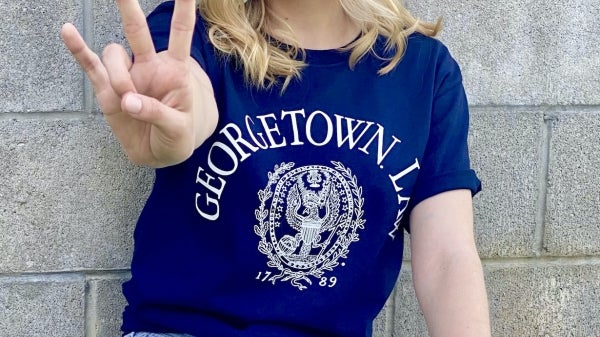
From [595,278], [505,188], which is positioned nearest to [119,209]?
[505,188]

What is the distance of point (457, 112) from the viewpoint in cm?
172

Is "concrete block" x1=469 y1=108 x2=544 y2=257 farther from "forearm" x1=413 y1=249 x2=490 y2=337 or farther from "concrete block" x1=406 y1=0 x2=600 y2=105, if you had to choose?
"forearm" x1=413 y1=249 x2=490 y2=337

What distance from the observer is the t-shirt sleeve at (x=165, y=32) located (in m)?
1.52

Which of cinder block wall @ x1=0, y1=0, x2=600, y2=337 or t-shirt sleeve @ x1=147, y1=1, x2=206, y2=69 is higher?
t-shirt sleeve @ x1=147, y1=1, x2=206, y2=69

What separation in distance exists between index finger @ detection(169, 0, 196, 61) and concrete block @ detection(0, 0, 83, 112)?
0.76 metres

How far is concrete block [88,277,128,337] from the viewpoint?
2.00 m

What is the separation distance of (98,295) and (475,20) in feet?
3.87

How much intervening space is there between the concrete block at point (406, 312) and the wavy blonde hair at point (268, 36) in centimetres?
68

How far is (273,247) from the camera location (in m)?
1.62

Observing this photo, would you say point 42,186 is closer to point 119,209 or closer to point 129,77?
point 119,209

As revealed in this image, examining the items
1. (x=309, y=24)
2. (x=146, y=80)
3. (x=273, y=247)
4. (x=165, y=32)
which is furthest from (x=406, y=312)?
(x=146, y=80)

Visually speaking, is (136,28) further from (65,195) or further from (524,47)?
(524,47)

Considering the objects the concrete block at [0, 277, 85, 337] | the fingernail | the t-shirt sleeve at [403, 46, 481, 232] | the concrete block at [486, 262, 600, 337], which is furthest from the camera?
the concrete block at [486, 262, 600, 337]

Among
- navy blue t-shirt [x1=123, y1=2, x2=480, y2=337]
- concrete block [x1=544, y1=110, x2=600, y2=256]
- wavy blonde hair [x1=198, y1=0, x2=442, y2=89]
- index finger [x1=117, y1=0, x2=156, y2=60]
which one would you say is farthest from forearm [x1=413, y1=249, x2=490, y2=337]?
index finger [x1=117, y1=0, x2=156, y2=60]
